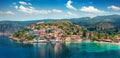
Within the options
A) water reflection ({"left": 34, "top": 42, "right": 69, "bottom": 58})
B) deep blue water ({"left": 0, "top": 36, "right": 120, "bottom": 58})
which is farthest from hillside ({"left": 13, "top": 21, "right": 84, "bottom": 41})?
water reflection ({"left": 34, "top": 42, "right": 69, "bottom": 58})

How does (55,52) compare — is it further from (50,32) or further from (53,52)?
(50,32)

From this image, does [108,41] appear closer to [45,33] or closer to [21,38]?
[45,33]

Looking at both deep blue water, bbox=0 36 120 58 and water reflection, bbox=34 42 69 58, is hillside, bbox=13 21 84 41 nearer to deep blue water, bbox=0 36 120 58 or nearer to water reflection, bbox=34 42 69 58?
deep blue water, bbox=0 36 120 58

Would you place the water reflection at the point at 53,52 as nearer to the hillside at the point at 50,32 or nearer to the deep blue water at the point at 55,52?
the deep blue water at the point at 55,52

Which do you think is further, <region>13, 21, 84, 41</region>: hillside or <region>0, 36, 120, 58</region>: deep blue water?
<region>13, 21, 84, 41</region>: hillside

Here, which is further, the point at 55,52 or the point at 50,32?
the point at 50,32

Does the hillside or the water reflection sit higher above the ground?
the hillside

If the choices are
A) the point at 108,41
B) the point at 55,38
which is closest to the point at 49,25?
the point at 55,38

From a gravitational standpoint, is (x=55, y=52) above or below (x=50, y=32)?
below

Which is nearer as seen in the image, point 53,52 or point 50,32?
point 53,52

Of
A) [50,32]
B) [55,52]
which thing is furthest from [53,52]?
[50,32]

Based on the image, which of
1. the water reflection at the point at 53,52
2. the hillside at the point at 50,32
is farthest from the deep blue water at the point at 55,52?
the hillside at the point at 50,32
